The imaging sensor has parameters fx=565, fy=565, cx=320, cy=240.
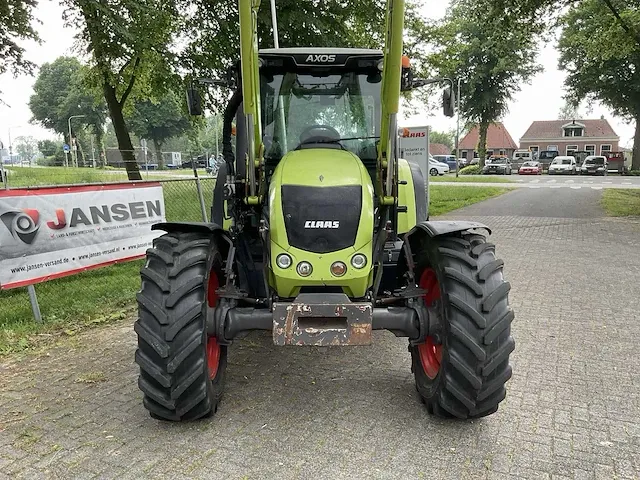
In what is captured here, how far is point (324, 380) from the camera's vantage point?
4375 mm

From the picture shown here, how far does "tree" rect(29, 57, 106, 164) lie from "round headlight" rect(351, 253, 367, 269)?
2917 inches

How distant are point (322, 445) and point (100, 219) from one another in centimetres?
459

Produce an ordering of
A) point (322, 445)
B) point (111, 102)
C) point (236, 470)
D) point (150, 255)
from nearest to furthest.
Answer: point (236, 470), point (322, 445), point (150, 255), point (111, 102)

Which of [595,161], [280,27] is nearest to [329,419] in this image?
[280,27]

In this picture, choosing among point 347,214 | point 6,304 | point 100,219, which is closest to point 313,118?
point 347,214

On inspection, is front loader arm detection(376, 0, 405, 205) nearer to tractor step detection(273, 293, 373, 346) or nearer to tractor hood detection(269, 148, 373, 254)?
tractor hood detection(269, 148, 373, 254)

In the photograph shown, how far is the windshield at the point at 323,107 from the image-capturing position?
4695mm

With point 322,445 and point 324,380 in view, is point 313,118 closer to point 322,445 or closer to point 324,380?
point 324,380

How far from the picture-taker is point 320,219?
3.67 m

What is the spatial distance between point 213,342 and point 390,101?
208 cm

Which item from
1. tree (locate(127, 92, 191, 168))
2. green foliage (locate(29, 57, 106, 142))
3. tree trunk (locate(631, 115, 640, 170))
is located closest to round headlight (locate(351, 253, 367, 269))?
tree trunk (locate(631, 115, 640, 170))

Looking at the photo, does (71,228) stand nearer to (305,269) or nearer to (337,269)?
(305,269)

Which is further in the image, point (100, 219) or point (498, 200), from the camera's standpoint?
point (498, 200)

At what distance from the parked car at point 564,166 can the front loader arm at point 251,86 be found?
49.4 m
